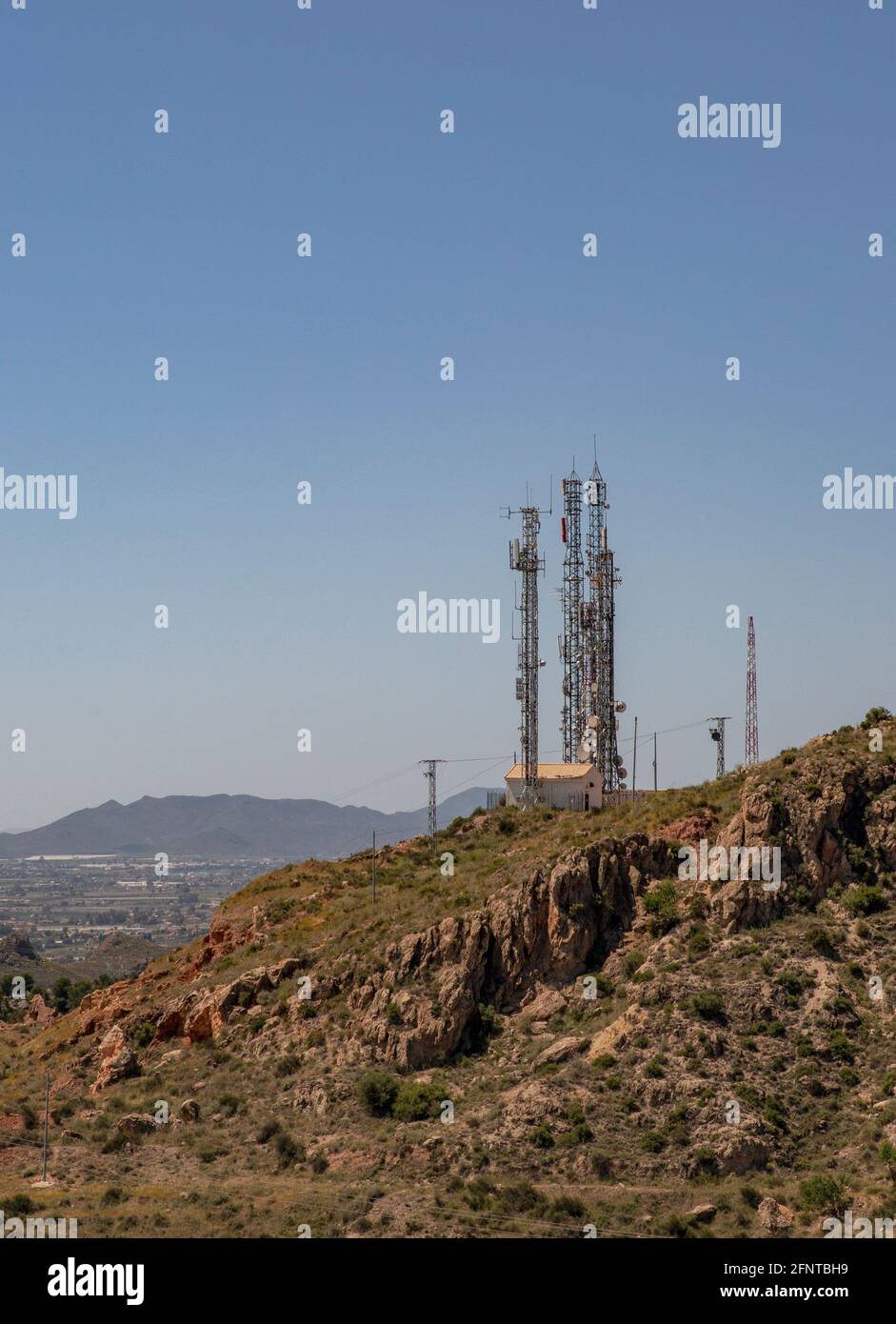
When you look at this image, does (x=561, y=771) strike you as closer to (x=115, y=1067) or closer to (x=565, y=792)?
(x=565, y=792)

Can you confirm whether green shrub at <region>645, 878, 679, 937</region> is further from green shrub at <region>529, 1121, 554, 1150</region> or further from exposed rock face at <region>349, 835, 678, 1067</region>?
green shrub at <region>529, 1121, 554, 1150</region>

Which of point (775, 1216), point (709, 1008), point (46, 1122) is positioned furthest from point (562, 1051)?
point (46, 1122)

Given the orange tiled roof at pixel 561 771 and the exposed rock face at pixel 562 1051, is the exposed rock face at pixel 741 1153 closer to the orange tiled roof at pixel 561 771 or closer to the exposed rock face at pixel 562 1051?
the exposed rock face at pixel 562 1051

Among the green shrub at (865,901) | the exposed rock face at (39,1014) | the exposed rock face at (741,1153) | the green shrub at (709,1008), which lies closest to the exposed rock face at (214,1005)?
the green shrub at (709,1008)

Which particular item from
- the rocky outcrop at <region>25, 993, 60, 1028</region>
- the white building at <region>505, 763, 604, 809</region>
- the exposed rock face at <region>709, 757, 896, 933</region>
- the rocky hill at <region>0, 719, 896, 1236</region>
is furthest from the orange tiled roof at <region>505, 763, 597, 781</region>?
the rocky outcrop at <region>25, 993, 60, 1028</region>

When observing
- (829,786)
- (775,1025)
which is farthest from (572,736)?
(775,1025)

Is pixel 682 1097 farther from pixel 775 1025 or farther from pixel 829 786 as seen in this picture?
pixel 829 786
